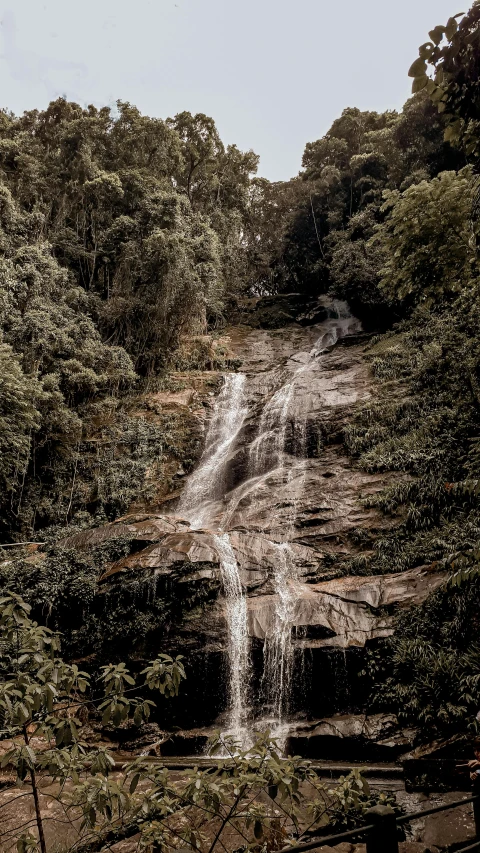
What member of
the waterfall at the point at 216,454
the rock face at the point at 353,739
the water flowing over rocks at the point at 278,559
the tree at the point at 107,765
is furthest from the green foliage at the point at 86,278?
the tree at the point at 107,765

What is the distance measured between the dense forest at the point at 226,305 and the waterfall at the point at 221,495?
1.09m

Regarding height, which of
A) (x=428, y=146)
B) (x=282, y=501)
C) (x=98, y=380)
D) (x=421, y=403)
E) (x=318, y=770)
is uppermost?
(x=428, y=146)

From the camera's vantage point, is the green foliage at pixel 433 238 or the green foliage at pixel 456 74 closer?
the green foliage at pixel 456 74

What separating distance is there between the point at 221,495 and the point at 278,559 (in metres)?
4.55

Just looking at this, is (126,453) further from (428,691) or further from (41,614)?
(428,691)

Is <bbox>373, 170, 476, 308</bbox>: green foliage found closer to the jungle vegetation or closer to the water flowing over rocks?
the jungle vegetation

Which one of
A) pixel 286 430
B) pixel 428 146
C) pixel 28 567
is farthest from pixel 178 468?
pixel 428 146

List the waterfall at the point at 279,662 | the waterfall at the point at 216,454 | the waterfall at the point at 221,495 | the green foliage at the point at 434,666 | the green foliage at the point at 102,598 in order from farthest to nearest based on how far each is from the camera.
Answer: the waterfall at the point at 216,454 → the green foliage at the point at 102,598 → the waterfall at the point at 221,495 → the waterfall at the point at 279,662 → the green foliage at the point at 434,666

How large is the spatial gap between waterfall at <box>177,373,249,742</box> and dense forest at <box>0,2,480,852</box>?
109 centimetres

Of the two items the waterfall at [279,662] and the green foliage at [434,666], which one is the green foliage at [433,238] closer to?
the green foliage at [434,666]

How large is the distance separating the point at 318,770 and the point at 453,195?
9.13m

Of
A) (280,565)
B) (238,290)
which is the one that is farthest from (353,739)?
(238,290)

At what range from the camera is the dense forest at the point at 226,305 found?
305 inches

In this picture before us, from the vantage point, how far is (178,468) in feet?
55.5
